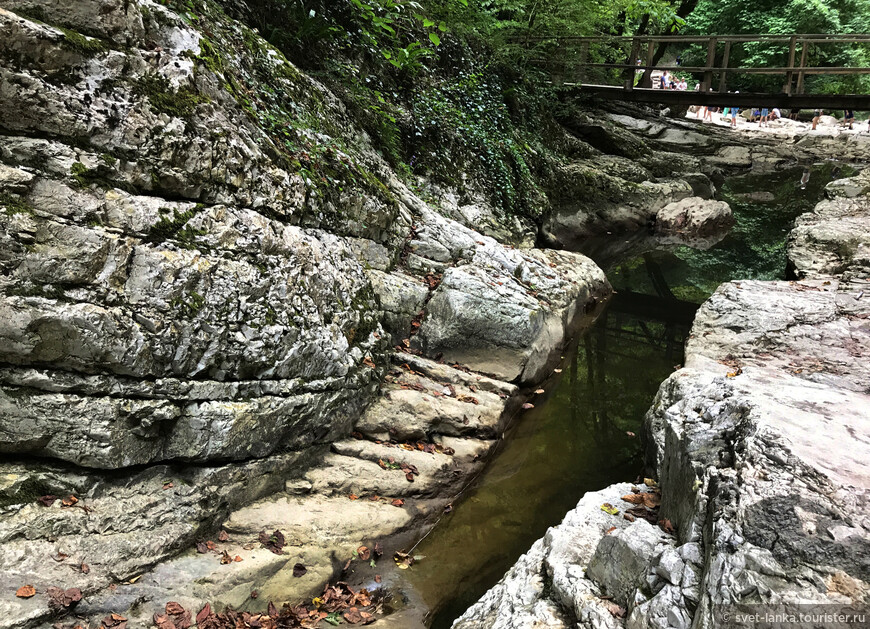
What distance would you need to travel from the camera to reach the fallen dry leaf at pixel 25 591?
3094mm

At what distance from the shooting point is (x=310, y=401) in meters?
4.83

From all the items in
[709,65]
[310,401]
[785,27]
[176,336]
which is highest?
[785,27]

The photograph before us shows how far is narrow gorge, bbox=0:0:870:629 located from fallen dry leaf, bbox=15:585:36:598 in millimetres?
33

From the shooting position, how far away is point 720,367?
5688 millimetres

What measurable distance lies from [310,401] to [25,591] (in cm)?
232

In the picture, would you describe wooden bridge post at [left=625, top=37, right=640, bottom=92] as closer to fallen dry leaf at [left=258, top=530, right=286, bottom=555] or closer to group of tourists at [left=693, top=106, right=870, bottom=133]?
group of tourists at [left=693, top=106, right=870, bottom=133]

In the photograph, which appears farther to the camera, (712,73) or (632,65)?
(632,65)

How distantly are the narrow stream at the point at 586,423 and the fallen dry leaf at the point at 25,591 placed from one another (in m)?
2.62

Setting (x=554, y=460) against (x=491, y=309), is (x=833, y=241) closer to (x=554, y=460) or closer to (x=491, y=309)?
(x=491, y=309)

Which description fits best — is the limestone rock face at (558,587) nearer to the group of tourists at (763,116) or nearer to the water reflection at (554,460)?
the water reflection at (554,460)

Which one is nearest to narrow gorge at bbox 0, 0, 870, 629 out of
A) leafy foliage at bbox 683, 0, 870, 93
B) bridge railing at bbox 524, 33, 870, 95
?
bridge railing at bbox 524, 33, 870, 95

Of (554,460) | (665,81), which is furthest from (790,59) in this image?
(554,460)

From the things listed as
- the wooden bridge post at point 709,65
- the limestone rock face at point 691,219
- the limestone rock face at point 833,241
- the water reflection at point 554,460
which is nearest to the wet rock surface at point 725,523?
the water reflection at point 554,460

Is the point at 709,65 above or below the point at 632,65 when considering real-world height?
above
